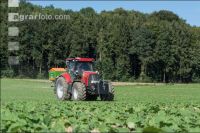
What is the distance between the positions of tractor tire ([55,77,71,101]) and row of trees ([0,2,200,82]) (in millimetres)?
40548

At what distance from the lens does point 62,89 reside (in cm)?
2444

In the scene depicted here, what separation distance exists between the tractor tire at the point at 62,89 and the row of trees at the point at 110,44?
133 ft

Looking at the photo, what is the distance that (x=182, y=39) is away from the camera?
7031 cm

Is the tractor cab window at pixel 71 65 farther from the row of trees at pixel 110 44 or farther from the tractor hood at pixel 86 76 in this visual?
the row of trees at pixel 110 44

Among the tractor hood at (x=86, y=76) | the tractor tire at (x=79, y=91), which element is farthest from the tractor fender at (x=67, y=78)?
the tractor hood at (x=86, y=76)

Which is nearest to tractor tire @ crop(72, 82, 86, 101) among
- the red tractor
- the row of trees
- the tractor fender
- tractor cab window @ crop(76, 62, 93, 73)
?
the red tractor

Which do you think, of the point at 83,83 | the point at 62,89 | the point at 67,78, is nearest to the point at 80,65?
the point at 67,78

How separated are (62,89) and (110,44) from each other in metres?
54.7

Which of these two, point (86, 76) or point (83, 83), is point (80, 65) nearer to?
point (86, 76)

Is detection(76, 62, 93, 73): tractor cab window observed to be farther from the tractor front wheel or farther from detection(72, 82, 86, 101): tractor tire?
the tractor front wheel

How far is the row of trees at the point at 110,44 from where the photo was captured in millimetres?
69750

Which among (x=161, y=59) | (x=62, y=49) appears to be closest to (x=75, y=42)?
(x=62, y=49)

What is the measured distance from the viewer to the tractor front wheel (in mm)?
23688

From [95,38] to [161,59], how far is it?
39.1ft
